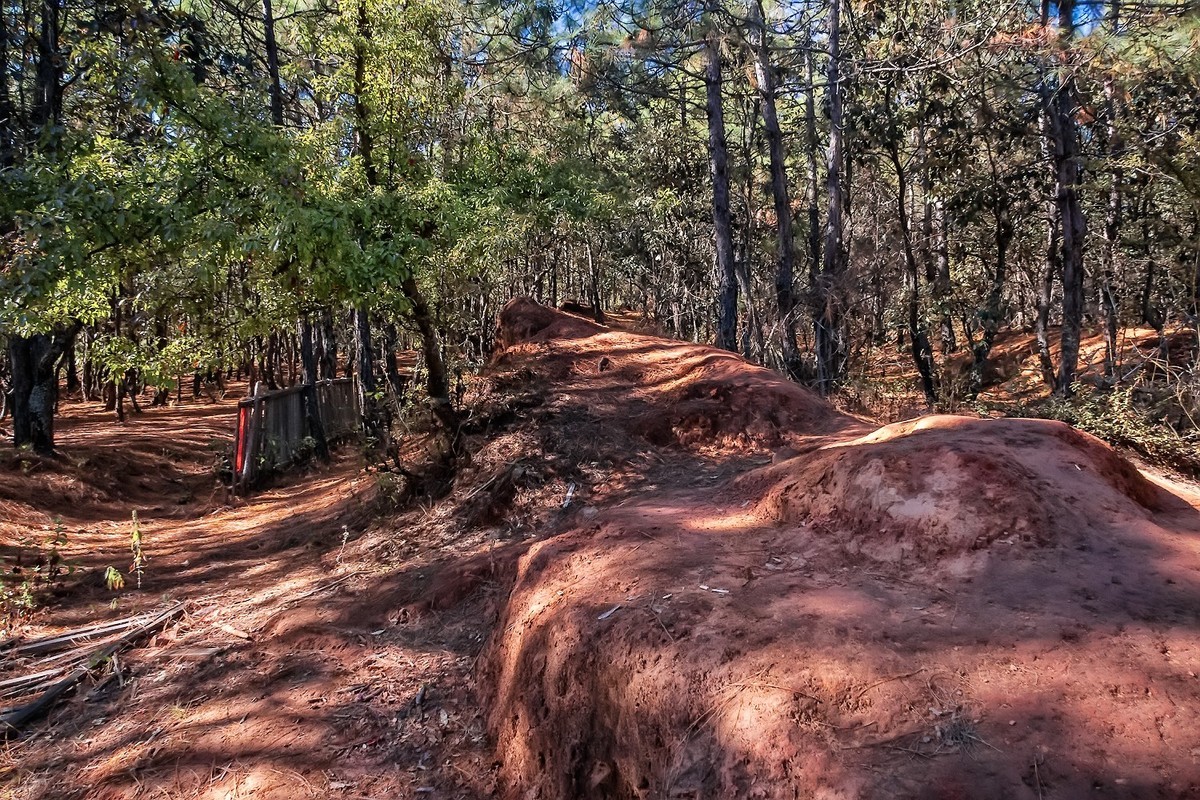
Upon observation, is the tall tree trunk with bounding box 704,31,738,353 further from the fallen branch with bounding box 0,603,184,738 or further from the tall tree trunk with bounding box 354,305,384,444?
the fallen branch with bounding box 0,603,184,738

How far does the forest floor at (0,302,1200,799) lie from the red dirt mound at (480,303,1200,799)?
0.05 ft

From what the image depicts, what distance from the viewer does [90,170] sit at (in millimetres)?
6098

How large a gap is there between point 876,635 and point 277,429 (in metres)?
12.8

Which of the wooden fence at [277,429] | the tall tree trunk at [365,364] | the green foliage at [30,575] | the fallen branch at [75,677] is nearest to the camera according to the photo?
the fallen branch at [75,677]

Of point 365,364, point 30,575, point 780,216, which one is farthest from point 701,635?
A: point 780,216

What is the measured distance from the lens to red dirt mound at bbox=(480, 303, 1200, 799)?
2562 millimetres

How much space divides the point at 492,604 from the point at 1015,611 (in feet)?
12.1

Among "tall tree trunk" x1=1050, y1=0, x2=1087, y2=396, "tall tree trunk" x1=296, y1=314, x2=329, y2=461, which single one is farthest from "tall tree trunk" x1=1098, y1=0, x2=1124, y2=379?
"tall tree trunk" x1=296, y1=314, x2=329, y2=461

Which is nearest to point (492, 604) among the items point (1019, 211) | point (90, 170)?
point (90, 170)

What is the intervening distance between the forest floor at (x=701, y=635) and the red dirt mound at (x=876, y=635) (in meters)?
0.01

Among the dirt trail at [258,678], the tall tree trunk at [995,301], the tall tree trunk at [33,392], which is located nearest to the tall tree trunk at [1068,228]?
the tall tree trunk at [995,301]

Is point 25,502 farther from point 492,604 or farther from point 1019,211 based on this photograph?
point 1019,211

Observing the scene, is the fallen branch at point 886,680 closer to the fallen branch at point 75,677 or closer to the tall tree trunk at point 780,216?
the fallen branch at point 75,677

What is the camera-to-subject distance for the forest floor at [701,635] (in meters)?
2.70
